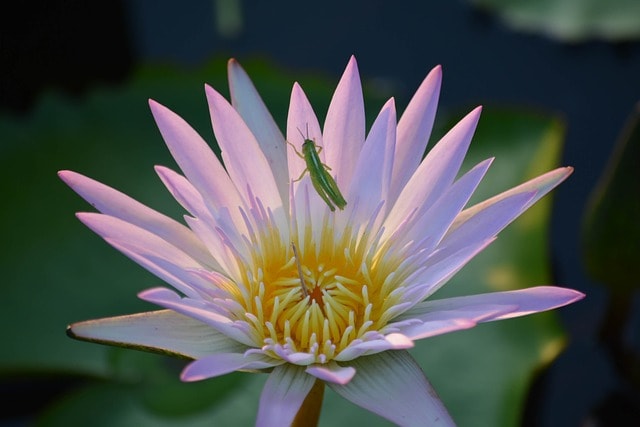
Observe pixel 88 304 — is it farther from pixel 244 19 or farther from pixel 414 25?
pixel 414 25

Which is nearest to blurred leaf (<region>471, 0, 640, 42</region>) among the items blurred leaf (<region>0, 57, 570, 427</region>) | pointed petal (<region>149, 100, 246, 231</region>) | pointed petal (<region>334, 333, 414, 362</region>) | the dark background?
the dark background

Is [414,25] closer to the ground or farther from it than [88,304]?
farther from it

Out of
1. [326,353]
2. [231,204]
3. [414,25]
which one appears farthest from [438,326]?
[414,25]

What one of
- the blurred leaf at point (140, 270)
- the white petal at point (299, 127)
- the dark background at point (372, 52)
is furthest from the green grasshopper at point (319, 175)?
the dark background at point (372, 52)

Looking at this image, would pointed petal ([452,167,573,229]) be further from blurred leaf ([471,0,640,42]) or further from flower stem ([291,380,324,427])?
blurred leaf ([471,0,640,42])

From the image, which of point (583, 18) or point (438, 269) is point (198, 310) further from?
point (583, 18)

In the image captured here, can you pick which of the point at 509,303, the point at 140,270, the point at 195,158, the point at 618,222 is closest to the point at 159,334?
the point at 195,158
